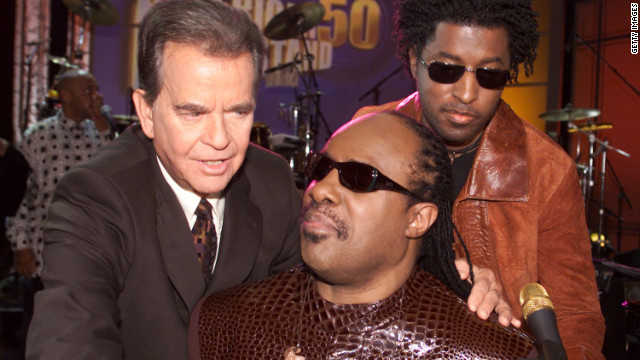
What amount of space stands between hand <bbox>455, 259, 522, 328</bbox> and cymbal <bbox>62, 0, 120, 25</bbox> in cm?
795

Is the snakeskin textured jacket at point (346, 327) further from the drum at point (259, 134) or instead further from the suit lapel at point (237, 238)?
the drum at point (259, 134)

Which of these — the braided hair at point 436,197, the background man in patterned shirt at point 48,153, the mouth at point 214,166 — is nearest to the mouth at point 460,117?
the braided hair at point 436,197

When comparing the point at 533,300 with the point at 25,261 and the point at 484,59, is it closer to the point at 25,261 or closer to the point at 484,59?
the point at 484,59

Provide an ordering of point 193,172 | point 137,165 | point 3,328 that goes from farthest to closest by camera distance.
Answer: point 3,328 → point 137,165 → point 193,172

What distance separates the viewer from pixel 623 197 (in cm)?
1004

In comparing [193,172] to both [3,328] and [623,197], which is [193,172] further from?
[623,197]

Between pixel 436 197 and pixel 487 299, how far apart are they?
0.42m

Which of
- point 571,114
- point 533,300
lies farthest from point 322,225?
point 571,114

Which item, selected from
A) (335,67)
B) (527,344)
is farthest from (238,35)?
(335,67)

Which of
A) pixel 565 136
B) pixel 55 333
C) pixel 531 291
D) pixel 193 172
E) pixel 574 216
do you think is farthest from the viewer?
pixel 565 136

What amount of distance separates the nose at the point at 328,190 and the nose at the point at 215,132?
37cm

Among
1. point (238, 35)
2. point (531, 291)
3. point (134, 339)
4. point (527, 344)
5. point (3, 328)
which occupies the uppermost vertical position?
point (238, 35)

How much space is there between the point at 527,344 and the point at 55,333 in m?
1.54

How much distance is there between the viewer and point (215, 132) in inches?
76.1
